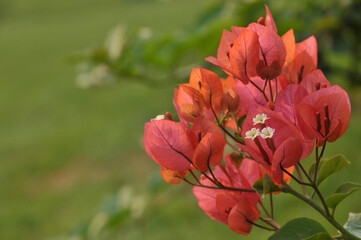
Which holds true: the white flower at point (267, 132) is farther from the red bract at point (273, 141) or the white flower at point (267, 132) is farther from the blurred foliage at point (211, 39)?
the blurred foliage at point (211, 39)

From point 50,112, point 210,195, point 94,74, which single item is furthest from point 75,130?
point 210,195

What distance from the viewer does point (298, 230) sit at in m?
0.28

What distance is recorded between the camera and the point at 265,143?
293mm

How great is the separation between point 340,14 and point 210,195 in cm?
53

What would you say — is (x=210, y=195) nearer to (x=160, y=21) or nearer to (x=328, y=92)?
(x=328, y=92)

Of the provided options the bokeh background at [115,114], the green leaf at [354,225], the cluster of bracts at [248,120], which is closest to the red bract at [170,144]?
the cluster of bracts at [248,120]

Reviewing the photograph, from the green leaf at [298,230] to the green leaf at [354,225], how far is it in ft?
0.10

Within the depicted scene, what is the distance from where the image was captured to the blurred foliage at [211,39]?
750 millimetres

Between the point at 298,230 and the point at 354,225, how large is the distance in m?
0.05

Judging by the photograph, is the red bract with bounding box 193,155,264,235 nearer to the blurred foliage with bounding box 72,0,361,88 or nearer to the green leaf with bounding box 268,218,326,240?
the green leaf with bounding box 268,218,326,240

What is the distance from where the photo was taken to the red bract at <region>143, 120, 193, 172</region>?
0.30 meters

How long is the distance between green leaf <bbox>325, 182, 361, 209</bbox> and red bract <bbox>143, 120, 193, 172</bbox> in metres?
0.09

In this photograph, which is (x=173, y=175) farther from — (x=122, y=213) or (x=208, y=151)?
(x=122, y=213)

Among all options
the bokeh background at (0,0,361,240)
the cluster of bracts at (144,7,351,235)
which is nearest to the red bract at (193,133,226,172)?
the cluster of bracts at (144,7,351,235)
